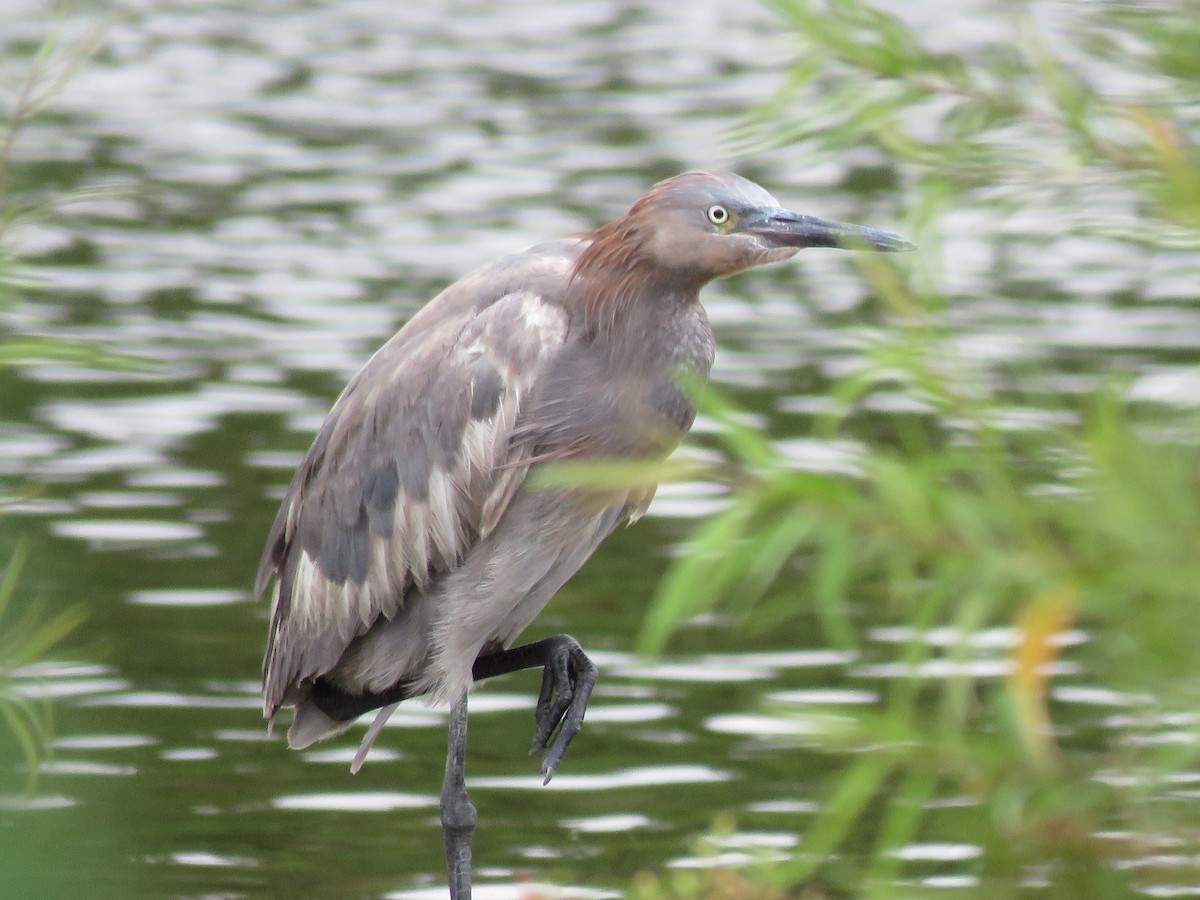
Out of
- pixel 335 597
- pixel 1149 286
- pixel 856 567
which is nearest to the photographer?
pixel 856 567

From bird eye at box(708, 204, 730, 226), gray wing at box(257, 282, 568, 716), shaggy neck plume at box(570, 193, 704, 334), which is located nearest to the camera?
bird eye at box(708, 204, 730, 226)

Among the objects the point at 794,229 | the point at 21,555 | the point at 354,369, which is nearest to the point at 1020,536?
the point at 21,555

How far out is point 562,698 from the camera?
5.48 metres

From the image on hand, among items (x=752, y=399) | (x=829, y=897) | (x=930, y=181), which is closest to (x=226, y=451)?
(x=752, y=399)

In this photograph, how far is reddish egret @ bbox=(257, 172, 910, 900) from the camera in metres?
4.82

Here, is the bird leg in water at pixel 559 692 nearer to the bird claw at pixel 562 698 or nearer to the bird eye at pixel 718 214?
the bird claw at pixel 562 698

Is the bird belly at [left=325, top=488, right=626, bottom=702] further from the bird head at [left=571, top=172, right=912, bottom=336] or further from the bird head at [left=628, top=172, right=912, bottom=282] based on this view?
the bird head at [left=628, top=172, right=912, bottom=282]

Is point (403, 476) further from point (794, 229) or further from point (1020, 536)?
point (1020, 536)

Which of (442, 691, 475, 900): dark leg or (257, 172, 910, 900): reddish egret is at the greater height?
(257, 172, 910, 900): reddish egret

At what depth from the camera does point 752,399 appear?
9953 millimetres

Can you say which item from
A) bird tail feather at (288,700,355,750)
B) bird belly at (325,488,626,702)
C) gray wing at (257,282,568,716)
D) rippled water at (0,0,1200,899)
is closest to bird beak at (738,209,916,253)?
rippled water at (0,0,1200,899)

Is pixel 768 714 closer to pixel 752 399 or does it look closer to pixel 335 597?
pixel 335 597

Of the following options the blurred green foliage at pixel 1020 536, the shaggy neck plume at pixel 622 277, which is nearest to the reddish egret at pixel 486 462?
the shaggy neck plume at pixel 622 277

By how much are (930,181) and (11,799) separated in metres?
1.14
